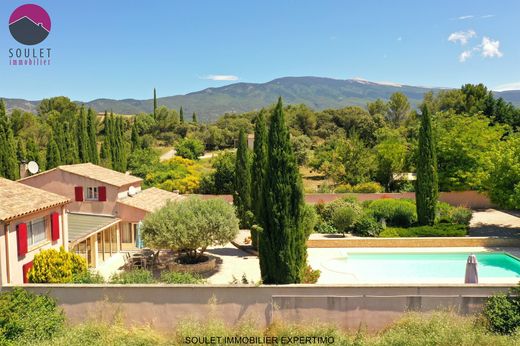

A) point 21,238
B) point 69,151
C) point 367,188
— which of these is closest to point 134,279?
point 21,238

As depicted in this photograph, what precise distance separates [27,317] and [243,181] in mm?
16481

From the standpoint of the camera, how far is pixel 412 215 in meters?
28.0

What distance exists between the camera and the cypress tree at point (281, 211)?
1470cm

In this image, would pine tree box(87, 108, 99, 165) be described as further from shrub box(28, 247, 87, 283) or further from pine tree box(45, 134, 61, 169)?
shrub box(28, 247, 87, 283)

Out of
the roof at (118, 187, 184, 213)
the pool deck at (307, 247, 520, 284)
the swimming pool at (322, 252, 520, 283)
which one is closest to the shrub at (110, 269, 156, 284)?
the pool deck at (307, 247, 520, 284)

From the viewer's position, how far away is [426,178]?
26.8 m

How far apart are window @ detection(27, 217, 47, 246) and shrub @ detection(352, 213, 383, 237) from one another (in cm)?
1823

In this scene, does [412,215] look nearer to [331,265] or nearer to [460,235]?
[460,235]

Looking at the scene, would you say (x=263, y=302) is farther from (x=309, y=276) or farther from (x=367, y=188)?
(x=367, y=188)

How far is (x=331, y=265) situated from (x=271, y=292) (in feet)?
29.0

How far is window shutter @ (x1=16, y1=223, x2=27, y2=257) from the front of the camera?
617 inches

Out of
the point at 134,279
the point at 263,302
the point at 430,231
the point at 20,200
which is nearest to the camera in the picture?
the point at 263,302

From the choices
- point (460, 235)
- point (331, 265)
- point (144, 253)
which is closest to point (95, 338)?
point (144, 253)

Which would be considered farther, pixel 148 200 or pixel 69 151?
pixel 69 151
